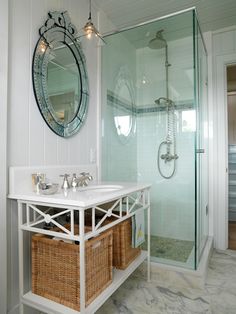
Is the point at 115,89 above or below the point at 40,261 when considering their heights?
above

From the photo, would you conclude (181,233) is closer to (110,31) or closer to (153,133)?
(153,133)

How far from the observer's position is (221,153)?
8.57ft

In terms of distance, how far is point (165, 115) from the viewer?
244 cm

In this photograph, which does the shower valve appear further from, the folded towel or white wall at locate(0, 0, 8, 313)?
white wall at locate(0, 0, 8, 313)

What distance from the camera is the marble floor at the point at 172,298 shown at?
1454mm

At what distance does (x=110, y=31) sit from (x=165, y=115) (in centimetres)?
106

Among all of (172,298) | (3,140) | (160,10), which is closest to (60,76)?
(3,140)

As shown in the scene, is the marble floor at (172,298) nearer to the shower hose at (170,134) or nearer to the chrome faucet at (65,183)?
the chrome faucet at (65,183)

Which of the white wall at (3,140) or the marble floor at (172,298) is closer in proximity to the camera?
the white wall at (3,140)

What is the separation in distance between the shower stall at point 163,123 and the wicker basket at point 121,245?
1.66ft

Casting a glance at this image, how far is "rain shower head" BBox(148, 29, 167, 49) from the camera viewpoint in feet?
7.57

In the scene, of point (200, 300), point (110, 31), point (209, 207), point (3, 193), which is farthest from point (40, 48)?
point (209, 207)

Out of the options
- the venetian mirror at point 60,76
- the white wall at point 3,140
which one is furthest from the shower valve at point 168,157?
the white wall at point 3,140

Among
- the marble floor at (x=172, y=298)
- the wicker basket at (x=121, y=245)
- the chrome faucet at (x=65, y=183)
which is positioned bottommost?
the marble floor at (x=172, y=298)
